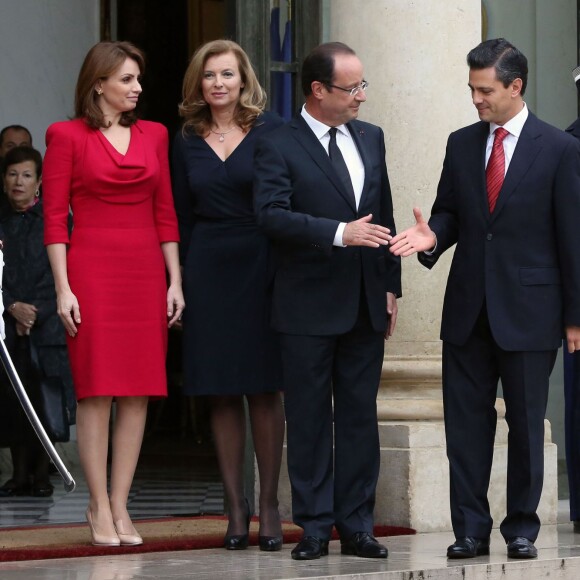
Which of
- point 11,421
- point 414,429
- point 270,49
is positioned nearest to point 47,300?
point 11,421

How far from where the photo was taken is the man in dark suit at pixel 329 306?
21.6 feet

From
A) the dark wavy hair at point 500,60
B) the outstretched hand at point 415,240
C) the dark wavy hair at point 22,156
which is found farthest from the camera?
the dark wavy hair at point 22,156

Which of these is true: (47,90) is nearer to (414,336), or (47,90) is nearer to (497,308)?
(414,336)

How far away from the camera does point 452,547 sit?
6.60 meters

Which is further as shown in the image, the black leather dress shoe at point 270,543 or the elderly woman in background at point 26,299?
the elderly woman in background at point 26,299

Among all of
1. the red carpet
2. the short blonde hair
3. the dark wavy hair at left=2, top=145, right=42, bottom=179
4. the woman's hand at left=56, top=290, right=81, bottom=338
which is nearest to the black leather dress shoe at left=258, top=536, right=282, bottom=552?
the red carpet

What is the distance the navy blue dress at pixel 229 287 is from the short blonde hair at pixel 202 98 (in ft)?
0.23

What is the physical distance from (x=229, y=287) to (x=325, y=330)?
547 mm

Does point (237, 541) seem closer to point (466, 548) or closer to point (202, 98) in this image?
point (466, 548)

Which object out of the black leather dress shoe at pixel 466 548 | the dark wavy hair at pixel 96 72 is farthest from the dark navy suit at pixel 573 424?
the dark wavy hair at pixel 96 72

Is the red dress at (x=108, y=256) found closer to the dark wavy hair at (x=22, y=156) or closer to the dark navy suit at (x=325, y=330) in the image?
the dark navy suit at (x=325, y=330)

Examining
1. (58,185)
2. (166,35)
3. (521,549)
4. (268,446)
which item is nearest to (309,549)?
(268,446)

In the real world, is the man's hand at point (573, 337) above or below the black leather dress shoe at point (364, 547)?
above

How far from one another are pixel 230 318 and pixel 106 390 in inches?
21.7
